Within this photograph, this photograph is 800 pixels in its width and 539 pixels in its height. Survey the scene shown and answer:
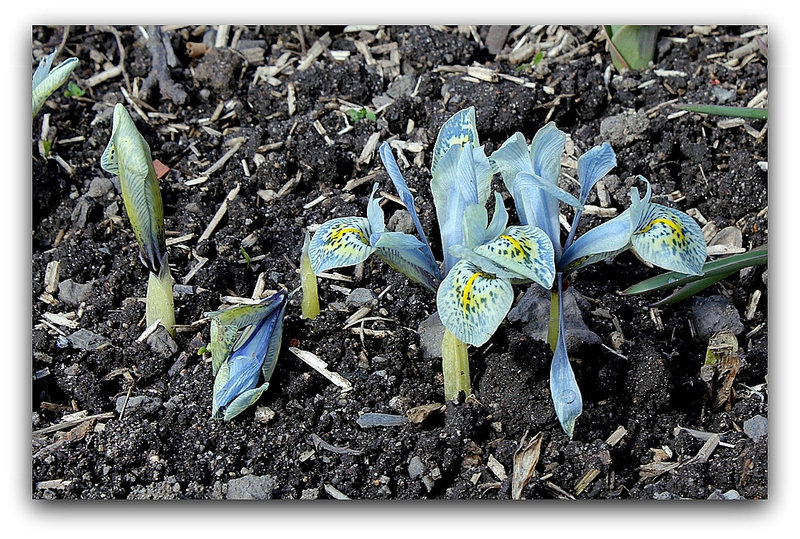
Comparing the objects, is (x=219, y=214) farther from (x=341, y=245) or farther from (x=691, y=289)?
(x=691, y=289)

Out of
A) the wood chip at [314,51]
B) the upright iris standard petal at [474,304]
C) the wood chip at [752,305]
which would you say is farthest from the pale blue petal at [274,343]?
the wood chip at [752,305]

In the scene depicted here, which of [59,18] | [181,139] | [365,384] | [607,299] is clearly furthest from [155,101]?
[607,299]

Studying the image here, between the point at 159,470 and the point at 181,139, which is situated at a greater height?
the point at 181,139

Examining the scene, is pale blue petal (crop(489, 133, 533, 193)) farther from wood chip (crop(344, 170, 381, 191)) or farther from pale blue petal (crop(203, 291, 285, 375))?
wood chip (crop(344, 170, 381, 191))

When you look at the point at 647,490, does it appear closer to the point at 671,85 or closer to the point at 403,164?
the point at 403,164

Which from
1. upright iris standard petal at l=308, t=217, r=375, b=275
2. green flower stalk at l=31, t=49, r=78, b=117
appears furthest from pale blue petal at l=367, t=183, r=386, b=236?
green flower stalk at l=31, t=49, r=78, b=117

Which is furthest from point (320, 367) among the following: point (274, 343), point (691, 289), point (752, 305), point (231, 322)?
point (752, 305)
